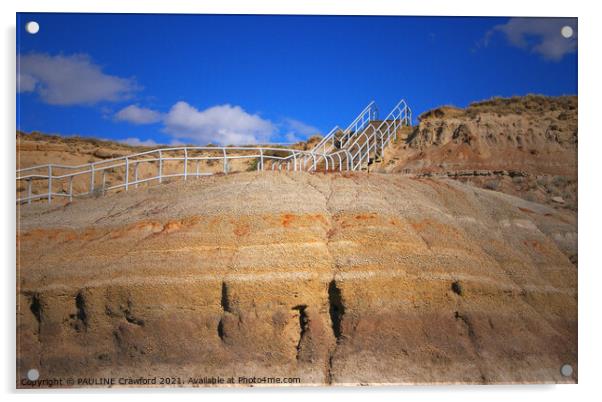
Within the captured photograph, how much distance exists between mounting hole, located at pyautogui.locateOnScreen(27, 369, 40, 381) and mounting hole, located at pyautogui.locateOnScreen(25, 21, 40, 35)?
5358 millimetres

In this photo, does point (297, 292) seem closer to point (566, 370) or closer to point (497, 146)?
point (566, 370)

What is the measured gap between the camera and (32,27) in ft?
36.3

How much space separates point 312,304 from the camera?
10.1 metres

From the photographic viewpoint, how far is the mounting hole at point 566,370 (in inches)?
413

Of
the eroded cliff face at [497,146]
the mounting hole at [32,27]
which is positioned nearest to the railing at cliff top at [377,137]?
the eroded cliff face at [497,146]

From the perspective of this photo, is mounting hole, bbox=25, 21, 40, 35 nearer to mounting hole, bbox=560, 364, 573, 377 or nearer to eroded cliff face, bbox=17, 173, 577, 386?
eroded cliff face, bbox=17, 173, 577, 386

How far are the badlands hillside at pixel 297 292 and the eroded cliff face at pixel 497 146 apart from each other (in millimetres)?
3836

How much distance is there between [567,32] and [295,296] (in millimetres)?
6371

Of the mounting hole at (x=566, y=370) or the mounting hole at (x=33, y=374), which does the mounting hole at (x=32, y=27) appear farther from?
the mounting hole at (x=566, y=370)

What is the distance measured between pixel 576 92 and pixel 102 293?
8.53 m

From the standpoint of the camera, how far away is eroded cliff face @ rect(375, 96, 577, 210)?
16.0 m

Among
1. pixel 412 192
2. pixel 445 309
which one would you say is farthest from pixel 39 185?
pixel 445 309

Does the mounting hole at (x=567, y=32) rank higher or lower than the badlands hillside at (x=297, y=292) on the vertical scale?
higher

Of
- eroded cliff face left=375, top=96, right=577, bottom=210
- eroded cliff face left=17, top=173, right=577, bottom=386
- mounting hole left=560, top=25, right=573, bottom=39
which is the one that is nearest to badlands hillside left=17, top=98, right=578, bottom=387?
eroded cliff face left=17, top=173, right=577, bottom=386
